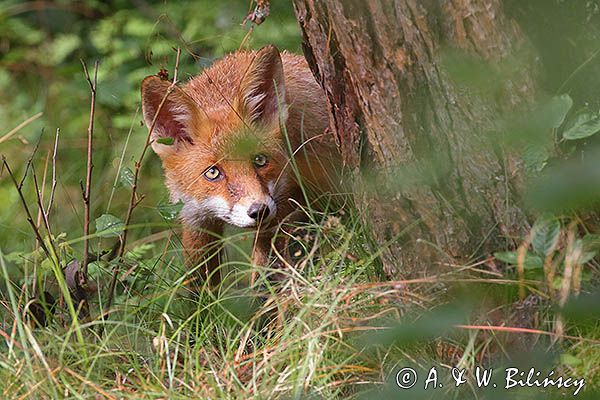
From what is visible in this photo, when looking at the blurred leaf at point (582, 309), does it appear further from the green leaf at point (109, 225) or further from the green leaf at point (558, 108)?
the green leaf at point (109, 225)

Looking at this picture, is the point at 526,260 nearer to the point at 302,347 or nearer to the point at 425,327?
the point at 425,327

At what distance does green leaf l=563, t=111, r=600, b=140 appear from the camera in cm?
269

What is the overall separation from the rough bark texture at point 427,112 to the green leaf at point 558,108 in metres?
0.25

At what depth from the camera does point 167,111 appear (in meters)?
4.21

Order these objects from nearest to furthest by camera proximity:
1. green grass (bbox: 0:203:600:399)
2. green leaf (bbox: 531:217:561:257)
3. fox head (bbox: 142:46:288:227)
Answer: green leaf (bbox: 531:217:561:257) → green grass (bbox: 0:203:600:399) → fox head (bbox: 142:46:288:227)

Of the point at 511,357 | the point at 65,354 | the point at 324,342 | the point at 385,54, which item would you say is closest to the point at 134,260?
the point at 65,354

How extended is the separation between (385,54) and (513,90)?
428 mm

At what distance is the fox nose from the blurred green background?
1.74 metres

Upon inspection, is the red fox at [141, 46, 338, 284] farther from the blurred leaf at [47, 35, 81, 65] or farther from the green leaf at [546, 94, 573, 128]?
the blurred leaf at [47, 35, 81, 65]

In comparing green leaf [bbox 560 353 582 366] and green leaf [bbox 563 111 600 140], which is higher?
green leaf [bbox 563 111 600 140]

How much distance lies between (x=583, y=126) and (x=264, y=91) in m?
1.80

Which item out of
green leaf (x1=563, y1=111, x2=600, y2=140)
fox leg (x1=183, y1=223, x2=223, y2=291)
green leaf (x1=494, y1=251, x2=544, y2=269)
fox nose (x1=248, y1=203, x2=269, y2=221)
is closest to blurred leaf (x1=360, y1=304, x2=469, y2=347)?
green leaf (x1=494, y1=251, x2=544, y2=269)

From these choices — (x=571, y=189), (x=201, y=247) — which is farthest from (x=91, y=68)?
(x=571, y=189)

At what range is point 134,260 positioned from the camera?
4.04 metres
